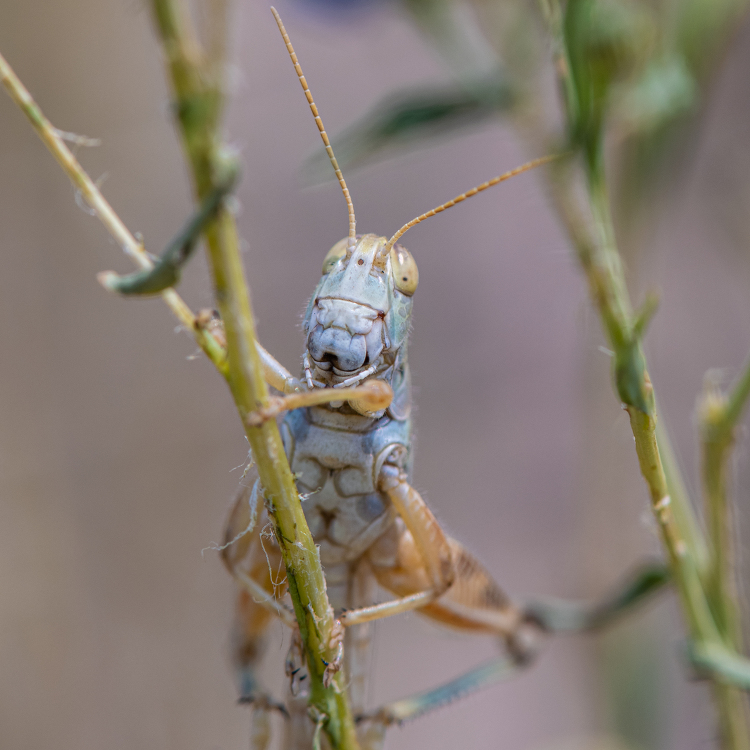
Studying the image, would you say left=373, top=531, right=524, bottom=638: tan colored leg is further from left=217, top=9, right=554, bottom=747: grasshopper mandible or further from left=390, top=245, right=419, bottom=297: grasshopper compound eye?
left=390, top=245, right=419, bottom=297: grasshopper compound eye

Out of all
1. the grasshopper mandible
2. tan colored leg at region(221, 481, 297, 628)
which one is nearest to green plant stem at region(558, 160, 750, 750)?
the grasshopper mandible

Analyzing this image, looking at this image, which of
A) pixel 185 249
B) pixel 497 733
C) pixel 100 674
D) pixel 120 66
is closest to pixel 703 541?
pixel 185 249

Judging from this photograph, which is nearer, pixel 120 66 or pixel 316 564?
pixel 316 564

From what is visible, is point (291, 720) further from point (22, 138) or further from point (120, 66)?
point (120, 66)

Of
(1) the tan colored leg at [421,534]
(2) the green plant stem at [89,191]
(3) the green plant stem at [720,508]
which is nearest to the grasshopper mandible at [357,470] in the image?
(1) the tan colored leg at [421,534]

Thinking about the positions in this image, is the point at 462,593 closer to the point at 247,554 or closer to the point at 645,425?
the point at 247,554

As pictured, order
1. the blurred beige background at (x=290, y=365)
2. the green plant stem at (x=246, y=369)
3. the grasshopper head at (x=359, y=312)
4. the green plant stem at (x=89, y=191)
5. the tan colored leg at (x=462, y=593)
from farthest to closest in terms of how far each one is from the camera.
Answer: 1. the blurred beige background at (x=290, y=365)
2. the tan colored leg at (x=462, y=593)
3. the grasshopper head at (x=359, y=312)
4. the green plant stem at (x=89, y=191)
5. the green plant stem at (x=246, y=369)

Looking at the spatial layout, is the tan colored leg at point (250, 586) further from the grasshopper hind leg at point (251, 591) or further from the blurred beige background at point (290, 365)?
the blurred beige background at point (290, 365)
